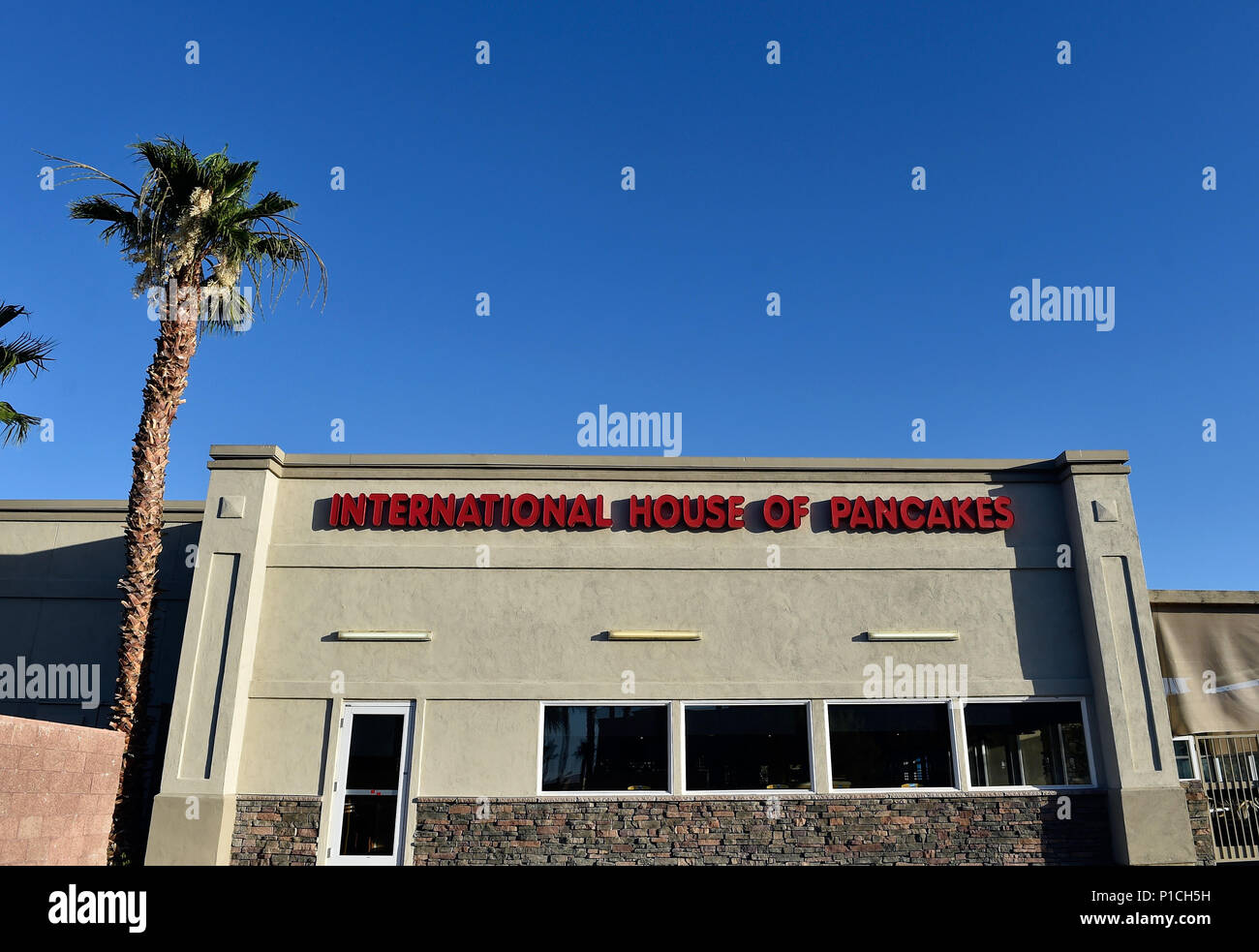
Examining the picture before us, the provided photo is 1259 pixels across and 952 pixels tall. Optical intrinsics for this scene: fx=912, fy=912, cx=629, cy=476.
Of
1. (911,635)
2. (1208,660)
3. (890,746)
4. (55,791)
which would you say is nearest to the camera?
(55,791)

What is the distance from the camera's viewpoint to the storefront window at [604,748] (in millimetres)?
13469

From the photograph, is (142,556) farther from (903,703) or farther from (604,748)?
(903,703)

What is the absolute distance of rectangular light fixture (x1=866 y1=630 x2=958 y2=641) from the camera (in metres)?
14.1

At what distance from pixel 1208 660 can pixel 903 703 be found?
542cm

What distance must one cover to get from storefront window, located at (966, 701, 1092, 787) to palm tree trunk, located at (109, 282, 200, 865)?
12.5 m

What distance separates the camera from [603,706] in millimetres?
13789

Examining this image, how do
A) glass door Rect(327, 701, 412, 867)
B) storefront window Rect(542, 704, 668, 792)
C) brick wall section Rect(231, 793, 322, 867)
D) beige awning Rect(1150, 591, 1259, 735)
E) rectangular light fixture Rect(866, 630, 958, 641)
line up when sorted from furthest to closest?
beige awning Rect(1150, 591, 1259, 735) → rectangular light fixture Rect(866, 630, 958, 641) → storefront window Rect(542, 704, 668, 792) → glass door Rect(327, 701, 412, 867) → brick wall section Rect(231, 793, 322, 867)

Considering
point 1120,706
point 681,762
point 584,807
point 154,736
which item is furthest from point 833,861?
point 154,736

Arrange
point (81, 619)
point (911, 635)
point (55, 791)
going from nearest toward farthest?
point (55, 791)
point (911, 635)
point (81, 619)

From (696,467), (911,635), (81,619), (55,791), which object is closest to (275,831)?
(55,791)

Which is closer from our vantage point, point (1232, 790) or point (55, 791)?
point (55, 791)

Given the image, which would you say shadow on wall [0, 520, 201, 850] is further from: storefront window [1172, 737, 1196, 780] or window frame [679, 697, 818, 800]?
storefront window [1172, 737, 1196, 780]

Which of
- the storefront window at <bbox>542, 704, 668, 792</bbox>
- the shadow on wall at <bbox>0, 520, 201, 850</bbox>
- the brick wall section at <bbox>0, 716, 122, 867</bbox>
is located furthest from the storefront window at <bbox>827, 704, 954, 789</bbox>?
the shadow on wall at <bbox>0, 520, 201, 850</bbox>
